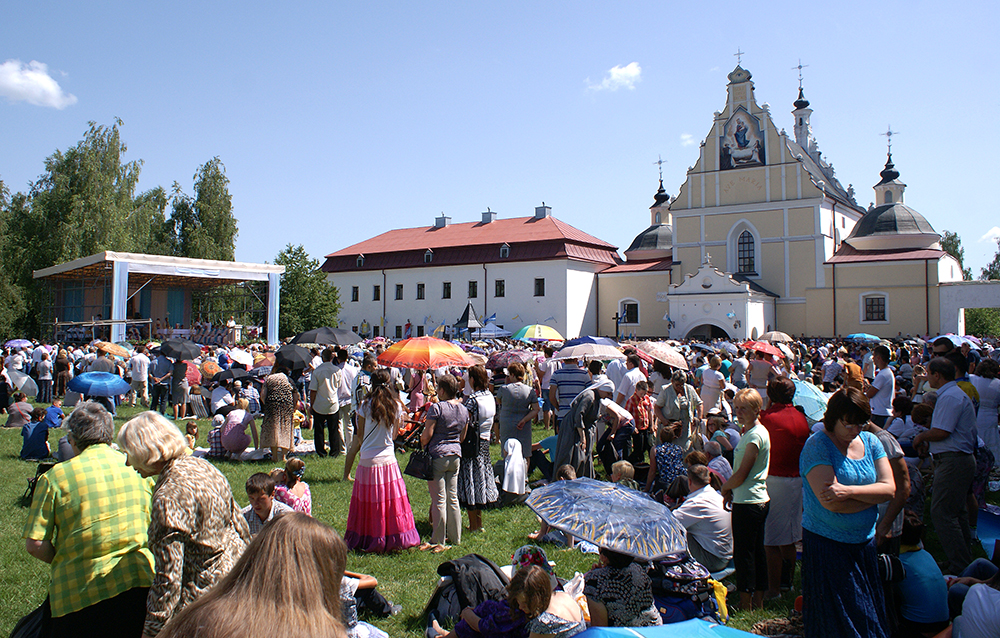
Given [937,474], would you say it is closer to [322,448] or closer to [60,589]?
[60,589]

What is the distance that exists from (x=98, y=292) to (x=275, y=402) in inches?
1232

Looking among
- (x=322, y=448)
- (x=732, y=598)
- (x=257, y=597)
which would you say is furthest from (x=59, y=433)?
(x=257, y=597)

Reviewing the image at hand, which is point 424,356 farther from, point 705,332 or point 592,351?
point 705,332

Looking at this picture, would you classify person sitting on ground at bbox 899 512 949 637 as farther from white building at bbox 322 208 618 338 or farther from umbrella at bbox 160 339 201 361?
white building at bbox 322 208 618 338

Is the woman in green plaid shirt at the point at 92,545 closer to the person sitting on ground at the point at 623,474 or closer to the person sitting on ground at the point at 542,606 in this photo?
the person sitting on ground at the point at 542,606

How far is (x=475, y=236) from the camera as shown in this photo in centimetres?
5212

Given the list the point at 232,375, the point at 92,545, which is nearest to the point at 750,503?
the point at 92,545

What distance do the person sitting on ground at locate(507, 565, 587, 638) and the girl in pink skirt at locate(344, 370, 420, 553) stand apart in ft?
9.37

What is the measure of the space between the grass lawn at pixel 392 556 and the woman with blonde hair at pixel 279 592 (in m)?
3.25

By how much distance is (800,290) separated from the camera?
40844 millimetres

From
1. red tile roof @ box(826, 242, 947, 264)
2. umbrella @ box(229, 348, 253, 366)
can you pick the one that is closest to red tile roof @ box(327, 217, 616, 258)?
red tile roof @ box(826, 242, 947, 264)

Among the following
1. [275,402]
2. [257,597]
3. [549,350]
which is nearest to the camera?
[257,597]

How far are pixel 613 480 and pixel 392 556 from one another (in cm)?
218

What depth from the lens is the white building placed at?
46812 millimetres
